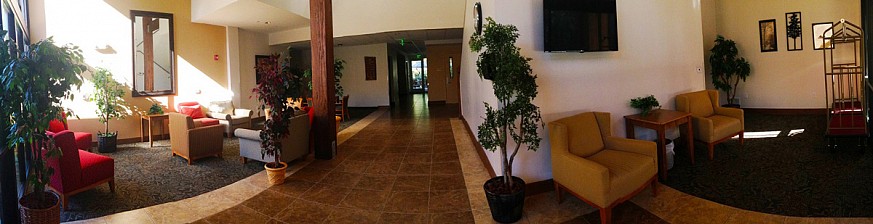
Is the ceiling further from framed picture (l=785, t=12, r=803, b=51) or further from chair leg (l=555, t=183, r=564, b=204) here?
framed picture (l=785, t=12, r=803, b=51)

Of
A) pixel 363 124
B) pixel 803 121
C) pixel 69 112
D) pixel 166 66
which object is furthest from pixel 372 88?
pixel 803 121

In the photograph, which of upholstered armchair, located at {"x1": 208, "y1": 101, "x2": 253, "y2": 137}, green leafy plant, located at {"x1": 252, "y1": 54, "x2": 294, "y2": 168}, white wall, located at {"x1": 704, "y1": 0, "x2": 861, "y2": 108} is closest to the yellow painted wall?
upholstered armchair, located at {"x1": 208, "y1": 101, "x2": 253, "y2": 137}

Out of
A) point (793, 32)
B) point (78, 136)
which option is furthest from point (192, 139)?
point (793, 32)

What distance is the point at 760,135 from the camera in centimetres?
533

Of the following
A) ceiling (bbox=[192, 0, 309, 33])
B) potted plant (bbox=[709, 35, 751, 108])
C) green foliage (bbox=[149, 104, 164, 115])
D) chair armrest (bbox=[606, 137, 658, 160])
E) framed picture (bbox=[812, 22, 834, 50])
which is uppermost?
ceiling (bbox=[192, 0, 309, 33])

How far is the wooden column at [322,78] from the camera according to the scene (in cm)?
467

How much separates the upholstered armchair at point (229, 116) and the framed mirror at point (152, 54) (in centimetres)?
84

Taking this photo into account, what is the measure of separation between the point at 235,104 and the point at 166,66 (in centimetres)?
155

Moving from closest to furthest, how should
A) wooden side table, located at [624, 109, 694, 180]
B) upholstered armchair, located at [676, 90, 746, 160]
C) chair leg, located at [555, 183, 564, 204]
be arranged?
1. chair leg, located at [555, 183, 564, 204]
2. wooden side table, located at [624, 109, 694, 180]
3. upholstered armchair, located at [676, 90, 746, 160]

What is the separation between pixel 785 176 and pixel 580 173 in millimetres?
2285

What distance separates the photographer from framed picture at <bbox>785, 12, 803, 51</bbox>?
710 cm

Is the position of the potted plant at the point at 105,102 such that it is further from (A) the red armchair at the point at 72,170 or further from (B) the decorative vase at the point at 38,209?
(B) the decorative vase at the point at 38,209

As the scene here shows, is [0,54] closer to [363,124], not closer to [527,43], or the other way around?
[527,43]

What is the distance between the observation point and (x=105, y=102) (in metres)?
6.02
